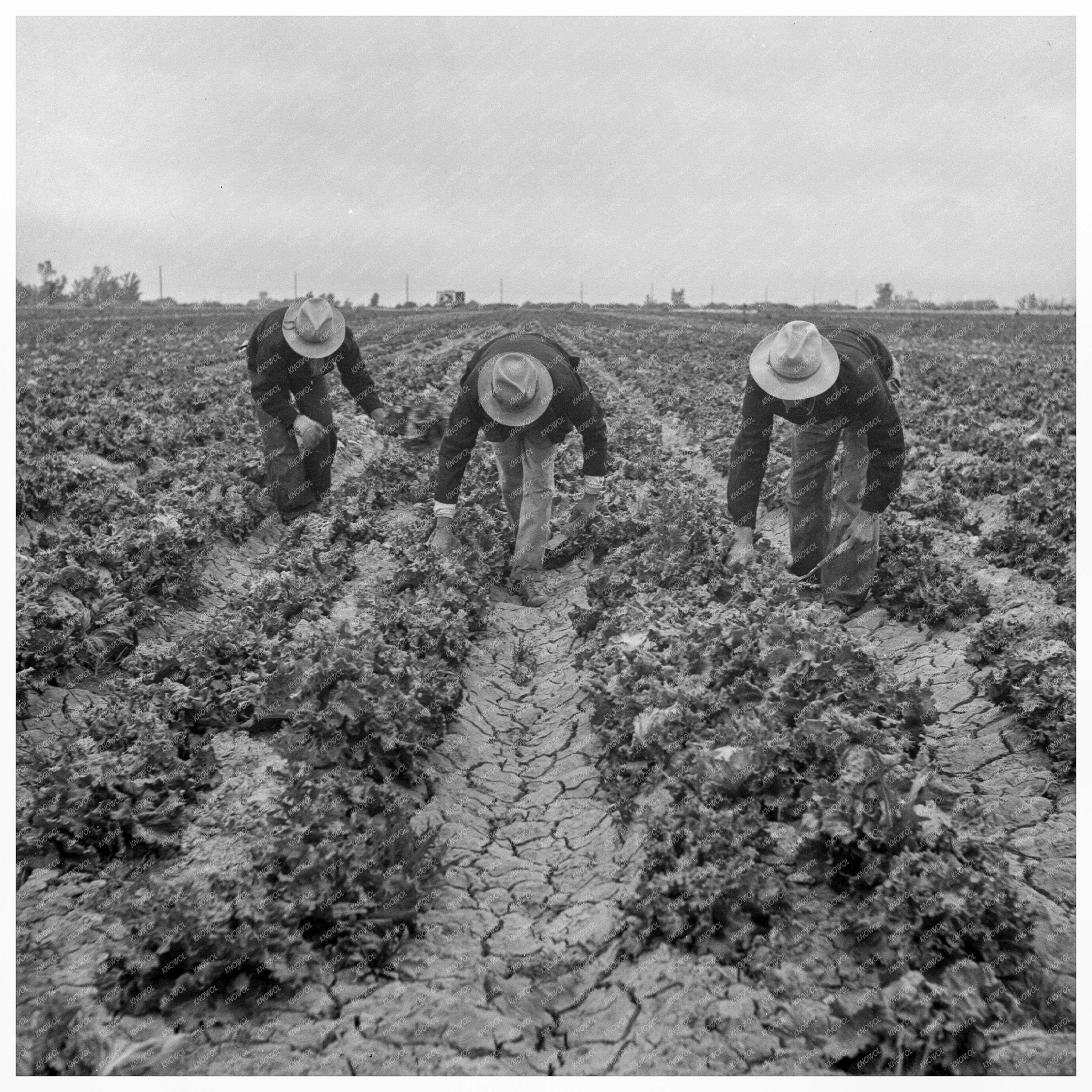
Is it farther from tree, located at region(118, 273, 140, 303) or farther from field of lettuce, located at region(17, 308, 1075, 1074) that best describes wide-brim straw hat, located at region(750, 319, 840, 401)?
tree, located at region(118, 273, 140, 303)

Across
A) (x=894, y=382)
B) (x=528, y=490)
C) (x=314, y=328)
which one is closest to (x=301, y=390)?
(x=314, y=328)

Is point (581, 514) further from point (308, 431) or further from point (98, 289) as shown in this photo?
point (98, 289)

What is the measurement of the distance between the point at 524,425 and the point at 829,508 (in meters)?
2.24

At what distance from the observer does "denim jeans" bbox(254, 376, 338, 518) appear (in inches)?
323

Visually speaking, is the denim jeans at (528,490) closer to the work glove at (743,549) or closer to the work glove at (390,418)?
the work glove at (390,418)

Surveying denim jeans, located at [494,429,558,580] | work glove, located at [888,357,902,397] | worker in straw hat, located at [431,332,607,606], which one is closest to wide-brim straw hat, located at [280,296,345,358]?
worker in straw hat, located at [431,332,607,606]

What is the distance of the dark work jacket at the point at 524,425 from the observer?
626 cm

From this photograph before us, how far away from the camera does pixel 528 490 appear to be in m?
6.98

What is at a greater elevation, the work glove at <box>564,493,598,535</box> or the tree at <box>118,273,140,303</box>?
the tree at <box>118,273,140,303</box>

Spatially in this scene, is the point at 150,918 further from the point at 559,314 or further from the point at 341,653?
the point at 559,314

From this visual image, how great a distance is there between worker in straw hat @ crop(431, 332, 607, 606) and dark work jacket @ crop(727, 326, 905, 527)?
1231 millimetres

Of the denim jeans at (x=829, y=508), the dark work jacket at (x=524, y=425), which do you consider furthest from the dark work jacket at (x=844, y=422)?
the dark work jacket at (x=524, y=425)
